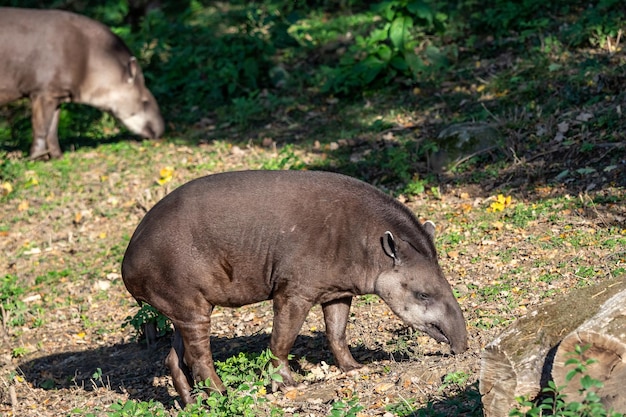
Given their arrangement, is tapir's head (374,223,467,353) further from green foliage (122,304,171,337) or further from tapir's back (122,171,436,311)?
green foliage (122,304,171,337)

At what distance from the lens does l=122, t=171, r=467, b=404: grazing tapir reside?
698 centimetres

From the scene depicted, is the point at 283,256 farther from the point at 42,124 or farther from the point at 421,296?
the point at 42,124

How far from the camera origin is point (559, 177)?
33.0 ft

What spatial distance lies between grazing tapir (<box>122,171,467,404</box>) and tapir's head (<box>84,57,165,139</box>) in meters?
7.23

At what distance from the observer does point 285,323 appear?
279 inches

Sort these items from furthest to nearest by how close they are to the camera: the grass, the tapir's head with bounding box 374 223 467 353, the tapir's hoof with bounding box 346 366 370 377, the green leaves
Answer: the green leaves
the grass
the tapir's hoof with bounding box 346 366 370 377
the tapir's head with bounding box 374 223 467 353

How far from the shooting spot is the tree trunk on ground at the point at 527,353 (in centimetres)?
514

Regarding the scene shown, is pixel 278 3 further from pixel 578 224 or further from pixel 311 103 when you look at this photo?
pixel 578 224

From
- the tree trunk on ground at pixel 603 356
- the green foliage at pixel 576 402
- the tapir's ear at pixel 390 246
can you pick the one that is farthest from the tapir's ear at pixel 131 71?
the tree trunk on ground at pixel 603 356

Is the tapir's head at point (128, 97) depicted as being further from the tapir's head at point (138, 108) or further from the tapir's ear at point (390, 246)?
the tapir's ear at point (390, 246)

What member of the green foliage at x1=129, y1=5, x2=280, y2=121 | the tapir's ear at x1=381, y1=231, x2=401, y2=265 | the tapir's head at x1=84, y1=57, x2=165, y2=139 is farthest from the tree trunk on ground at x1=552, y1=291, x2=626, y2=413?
the tapir's head at x1=84, y1=57, x2=165, y2=139

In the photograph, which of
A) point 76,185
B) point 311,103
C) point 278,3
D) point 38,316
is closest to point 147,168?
point 76,185

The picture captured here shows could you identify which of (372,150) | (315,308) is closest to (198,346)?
(315,308)

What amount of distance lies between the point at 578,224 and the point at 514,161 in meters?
1.54
